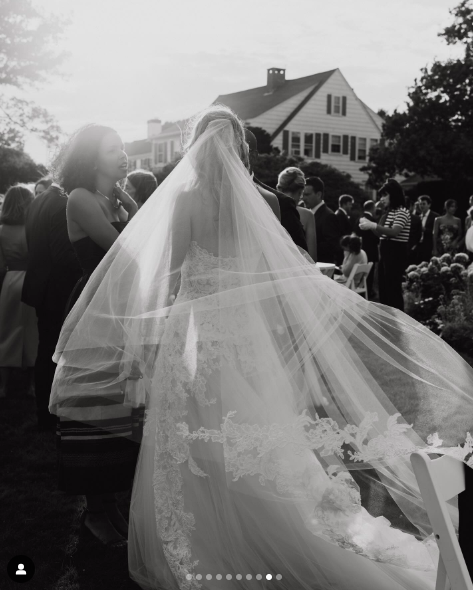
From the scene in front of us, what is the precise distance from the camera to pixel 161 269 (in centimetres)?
324

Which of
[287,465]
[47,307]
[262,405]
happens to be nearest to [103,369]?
[262,405]

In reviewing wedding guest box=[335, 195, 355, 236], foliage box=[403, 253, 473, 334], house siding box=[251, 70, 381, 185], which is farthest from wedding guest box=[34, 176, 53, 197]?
house siding box=[251, 70, 381, 185]

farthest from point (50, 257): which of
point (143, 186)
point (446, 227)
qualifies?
point (446, 227)

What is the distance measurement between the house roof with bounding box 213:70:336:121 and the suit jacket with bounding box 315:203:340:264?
29374 mm

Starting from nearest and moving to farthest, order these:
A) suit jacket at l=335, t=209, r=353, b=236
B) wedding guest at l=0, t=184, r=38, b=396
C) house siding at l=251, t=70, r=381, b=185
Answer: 1. wedding guest at l=0, t=184, r=38, b=396
2. suit jacket at l=335, t=209, r=353, b=236
3. house siding at l=251, t=70, r=381, b=185

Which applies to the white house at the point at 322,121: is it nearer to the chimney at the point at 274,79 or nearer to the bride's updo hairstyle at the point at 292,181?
the chimney at the point at 274,79

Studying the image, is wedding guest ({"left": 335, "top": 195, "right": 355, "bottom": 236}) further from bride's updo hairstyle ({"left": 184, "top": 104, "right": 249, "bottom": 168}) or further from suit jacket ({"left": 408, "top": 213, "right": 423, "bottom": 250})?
bride's updo hairstyle ({"left": 184, "top": 104, "right": 249, "bottom": 168})

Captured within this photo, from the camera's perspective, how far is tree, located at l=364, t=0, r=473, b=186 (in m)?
27.6

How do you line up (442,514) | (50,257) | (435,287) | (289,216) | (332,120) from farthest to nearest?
(332,120) → (435,287) → (289,216) → (50,257) → (442,514)

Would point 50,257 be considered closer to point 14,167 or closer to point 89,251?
point 89,251

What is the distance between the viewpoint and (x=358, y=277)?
10086mm

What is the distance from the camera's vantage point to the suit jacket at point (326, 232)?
26.6 feet

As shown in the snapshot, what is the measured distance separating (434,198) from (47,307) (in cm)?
2526

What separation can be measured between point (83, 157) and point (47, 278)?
1798 millimetres
